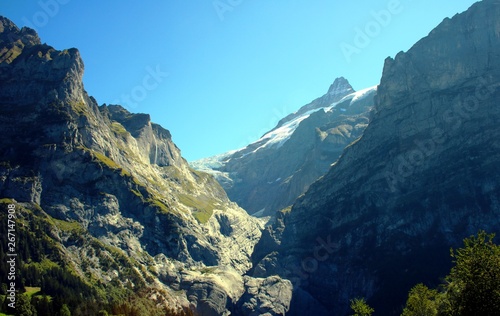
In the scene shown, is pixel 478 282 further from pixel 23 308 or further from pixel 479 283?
pixel 23 308

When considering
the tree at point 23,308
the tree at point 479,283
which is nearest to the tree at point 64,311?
the tree at point 23,308

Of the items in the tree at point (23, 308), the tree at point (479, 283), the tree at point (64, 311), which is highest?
the tree at point (23, 308)

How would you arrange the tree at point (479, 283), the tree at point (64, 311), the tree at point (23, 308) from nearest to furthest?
the tree at point (479, 283)
the tree at point (23, 308)
the tree at point (64, 311)

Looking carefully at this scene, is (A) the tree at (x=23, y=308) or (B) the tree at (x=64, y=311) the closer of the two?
(A) the tree at (x=23, y=308)

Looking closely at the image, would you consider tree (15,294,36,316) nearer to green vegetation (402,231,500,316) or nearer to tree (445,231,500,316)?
green vegetation (402,231,500,316)

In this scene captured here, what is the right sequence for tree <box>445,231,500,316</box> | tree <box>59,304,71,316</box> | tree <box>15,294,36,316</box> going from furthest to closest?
tree <box>59,304,71,316</box> → tree <box>15,294,36,316</box> → tree <box>445,231,500,316</box>

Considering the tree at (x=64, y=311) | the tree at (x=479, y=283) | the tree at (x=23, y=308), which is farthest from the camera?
the tree at (x=64, y=311)

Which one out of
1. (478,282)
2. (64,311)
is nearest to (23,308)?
(64,311)

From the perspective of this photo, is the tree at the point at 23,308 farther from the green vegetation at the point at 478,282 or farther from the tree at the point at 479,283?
the tree at the point at 479,283

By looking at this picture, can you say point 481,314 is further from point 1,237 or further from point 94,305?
point 1,237

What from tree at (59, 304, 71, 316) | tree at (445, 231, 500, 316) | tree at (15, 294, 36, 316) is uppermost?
tree at (15, 294, 36, 316)

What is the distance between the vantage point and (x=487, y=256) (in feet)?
237

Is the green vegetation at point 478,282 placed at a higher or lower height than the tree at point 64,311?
lower

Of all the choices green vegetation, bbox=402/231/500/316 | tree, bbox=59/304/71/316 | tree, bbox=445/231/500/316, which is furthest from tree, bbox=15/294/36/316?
tree, bbox=445/231/500/316
